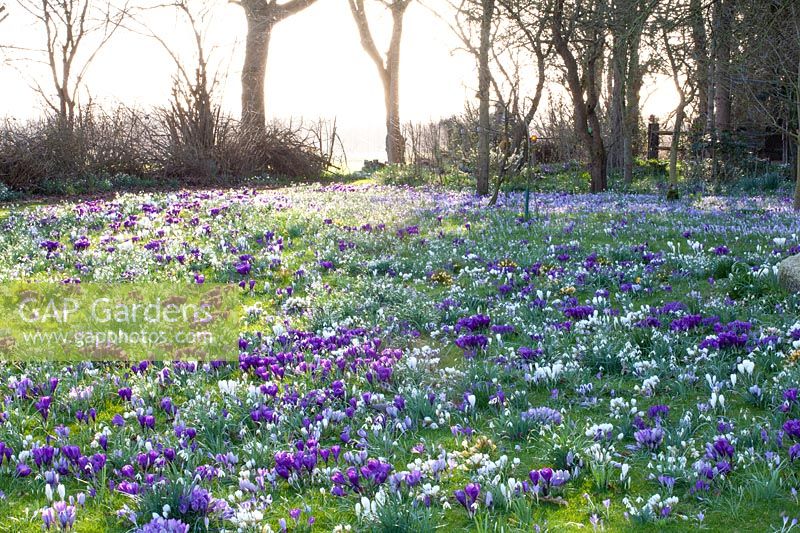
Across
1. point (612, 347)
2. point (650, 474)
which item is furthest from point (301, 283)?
point (650, 474)

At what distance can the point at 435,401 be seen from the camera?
4941mm

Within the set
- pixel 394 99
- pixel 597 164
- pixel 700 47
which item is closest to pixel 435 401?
pixel 597 164

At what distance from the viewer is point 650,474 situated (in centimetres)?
381

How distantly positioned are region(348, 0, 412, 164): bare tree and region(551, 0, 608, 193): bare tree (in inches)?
523

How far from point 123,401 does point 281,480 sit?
1.86 metres

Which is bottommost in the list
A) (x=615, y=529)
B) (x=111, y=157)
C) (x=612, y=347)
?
(x=615, y=529)

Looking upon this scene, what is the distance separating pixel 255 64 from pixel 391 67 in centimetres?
625

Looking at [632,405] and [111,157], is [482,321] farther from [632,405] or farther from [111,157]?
[111,157]

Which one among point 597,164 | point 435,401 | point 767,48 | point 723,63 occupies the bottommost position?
point 435,401

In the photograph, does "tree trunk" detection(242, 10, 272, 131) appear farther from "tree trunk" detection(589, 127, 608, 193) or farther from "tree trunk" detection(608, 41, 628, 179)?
"tree trunk" detection(589, 127, 608, 193)

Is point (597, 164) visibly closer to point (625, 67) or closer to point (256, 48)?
point (625, 67)

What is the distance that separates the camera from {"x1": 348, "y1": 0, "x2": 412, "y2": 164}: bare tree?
1297 inches

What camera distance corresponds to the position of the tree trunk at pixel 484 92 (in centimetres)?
1600

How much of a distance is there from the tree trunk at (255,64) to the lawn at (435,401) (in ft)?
73.4
